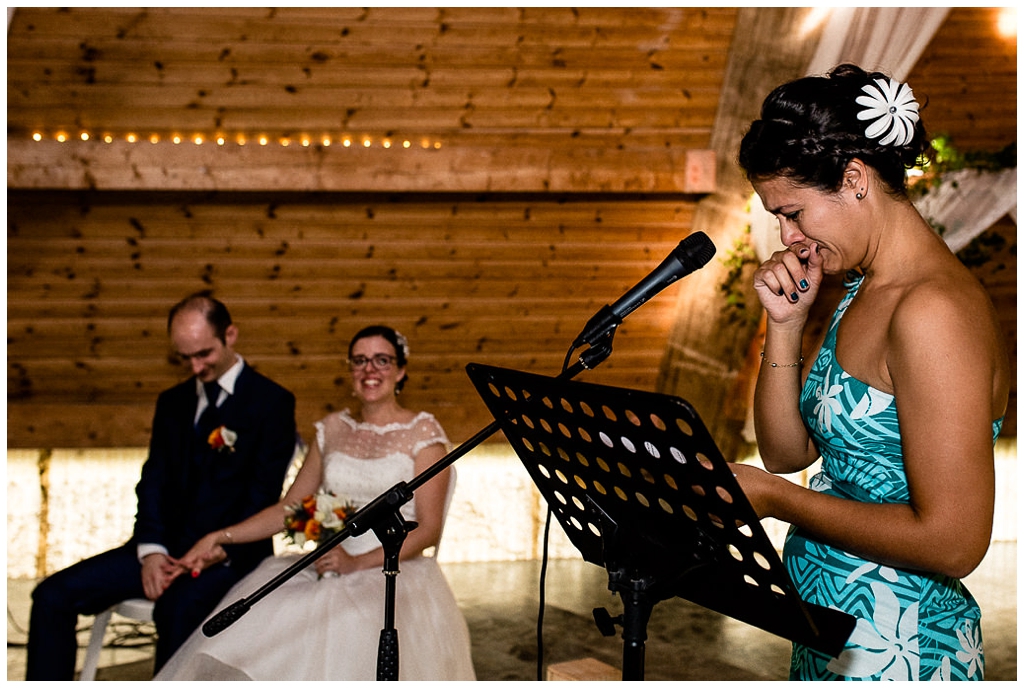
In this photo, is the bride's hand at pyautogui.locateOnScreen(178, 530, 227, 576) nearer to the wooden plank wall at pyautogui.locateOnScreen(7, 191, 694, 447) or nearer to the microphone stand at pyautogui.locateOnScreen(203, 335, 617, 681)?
the microphone stand at pyautogui.locateOnScreen(203, 335, 617, 681)

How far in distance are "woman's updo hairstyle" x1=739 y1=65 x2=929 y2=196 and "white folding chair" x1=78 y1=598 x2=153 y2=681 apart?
2823 millimetres

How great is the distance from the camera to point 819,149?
1.50 meters

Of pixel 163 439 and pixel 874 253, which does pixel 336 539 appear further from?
pixel 163 439

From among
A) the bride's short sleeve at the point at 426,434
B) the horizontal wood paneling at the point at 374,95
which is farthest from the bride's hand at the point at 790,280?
the horizontal wood paneling at the point at 374,95

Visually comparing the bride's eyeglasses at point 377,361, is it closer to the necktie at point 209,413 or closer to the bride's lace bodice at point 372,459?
the bride's lace bodice at point 372,459

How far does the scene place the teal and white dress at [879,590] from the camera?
4.98 feet

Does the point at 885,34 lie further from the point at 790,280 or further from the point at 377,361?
the point at 790,280

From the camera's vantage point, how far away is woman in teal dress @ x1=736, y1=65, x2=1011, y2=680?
1346 millimetres

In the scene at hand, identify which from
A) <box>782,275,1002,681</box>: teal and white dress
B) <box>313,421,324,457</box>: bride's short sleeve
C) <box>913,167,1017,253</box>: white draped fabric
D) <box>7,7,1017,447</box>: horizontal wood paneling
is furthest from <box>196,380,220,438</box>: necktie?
<box>913,167,1017,253</box>: white draped fabric

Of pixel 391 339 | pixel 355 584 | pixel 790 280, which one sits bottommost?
pixel 355 584

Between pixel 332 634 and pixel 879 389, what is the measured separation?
1992 millimetres

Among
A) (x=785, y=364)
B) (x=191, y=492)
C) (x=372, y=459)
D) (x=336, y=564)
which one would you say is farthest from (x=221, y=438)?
(x=785, y=364)

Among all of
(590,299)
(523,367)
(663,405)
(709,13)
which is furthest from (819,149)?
(523,367)

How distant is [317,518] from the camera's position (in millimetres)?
3191
